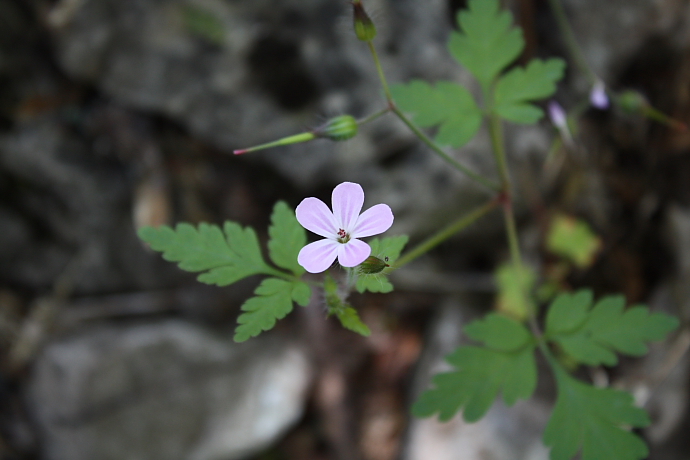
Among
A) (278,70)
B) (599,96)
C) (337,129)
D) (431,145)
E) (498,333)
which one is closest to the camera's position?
(337,129)

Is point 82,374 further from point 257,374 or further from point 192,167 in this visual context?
point 192,167

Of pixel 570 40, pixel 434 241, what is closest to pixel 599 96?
pixel 570 40

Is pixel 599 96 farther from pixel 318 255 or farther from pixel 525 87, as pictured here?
pixel 318 255

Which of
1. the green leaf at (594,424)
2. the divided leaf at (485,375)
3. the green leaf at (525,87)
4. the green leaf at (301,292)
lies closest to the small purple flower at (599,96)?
the green leaf at (525,87)

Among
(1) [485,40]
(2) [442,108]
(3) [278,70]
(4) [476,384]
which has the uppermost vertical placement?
(3) [278,70]

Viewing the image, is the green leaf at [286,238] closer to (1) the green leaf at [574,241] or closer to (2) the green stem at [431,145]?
(2) the green stem at [431,145]

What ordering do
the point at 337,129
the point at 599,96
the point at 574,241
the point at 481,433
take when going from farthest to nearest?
the point at 574,241
the point at 481,433
the point at 599,96
the point at 337,129

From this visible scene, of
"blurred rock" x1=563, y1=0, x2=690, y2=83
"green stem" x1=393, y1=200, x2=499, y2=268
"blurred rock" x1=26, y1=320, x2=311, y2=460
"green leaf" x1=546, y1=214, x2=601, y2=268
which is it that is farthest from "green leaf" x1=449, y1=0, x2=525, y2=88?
Result: "blurred rock" x1=26, y1=320, x2=311, y2=460

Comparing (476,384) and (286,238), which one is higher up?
(286,238)

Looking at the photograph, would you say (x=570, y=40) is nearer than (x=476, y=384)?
No
